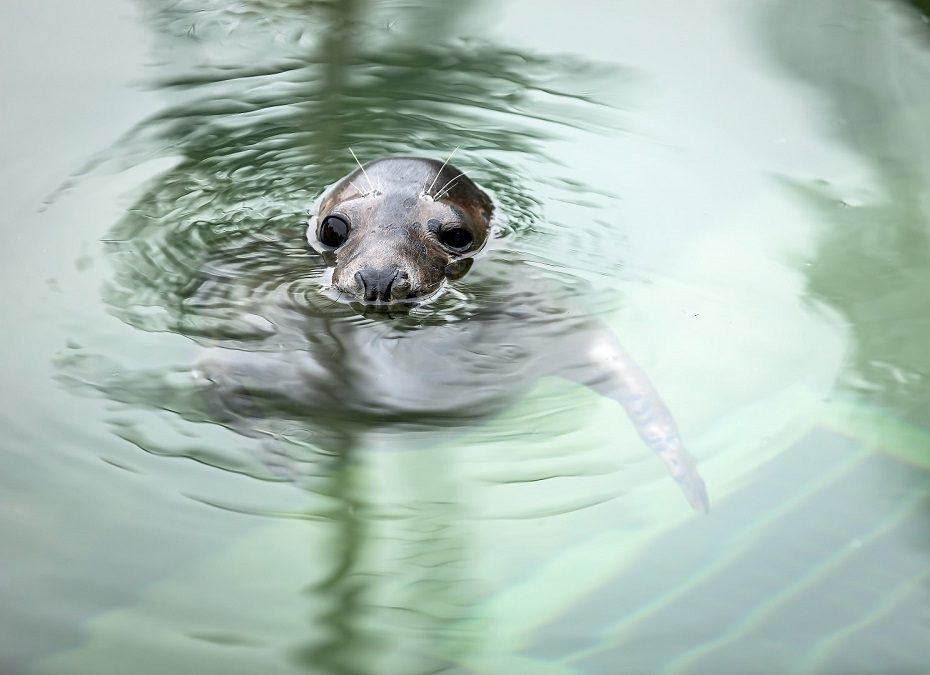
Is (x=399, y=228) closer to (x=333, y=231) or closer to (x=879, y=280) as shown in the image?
(x=333, y=231)

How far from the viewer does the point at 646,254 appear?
14.6 feet

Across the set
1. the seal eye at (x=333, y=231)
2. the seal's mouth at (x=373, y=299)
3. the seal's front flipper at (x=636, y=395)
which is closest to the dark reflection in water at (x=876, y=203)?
the seal's front flipper at (x=636, y=395)

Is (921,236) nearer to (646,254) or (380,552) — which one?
(646,254)

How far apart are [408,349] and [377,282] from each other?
0.31 m

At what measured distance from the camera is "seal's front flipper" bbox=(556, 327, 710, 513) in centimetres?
331

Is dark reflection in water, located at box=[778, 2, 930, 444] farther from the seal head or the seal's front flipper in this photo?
the seal head

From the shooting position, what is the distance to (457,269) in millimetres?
4445

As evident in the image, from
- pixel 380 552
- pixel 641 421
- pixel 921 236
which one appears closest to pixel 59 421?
pixel 380 552

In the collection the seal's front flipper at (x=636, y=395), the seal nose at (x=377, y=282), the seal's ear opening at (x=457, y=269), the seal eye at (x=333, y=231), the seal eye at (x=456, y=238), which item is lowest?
the seal's front flipper at (x=636, y=395)

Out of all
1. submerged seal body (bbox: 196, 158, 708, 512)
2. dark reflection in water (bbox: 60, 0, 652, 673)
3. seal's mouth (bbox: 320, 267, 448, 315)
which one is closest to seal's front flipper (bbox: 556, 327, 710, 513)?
submerged seal body (bbox: 196, 158, 708, 512)

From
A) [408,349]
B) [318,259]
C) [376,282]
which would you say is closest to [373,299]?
[376,282]

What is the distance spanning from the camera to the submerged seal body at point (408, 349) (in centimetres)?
351

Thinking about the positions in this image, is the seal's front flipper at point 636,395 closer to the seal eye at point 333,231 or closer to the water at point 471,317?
the water at point 471,317

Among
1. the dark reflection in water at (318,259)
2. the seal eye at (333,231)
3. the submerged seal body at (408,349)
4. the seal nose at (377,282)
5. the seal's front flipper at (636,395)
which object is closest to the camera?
the dark reflection in water at (318,259)
